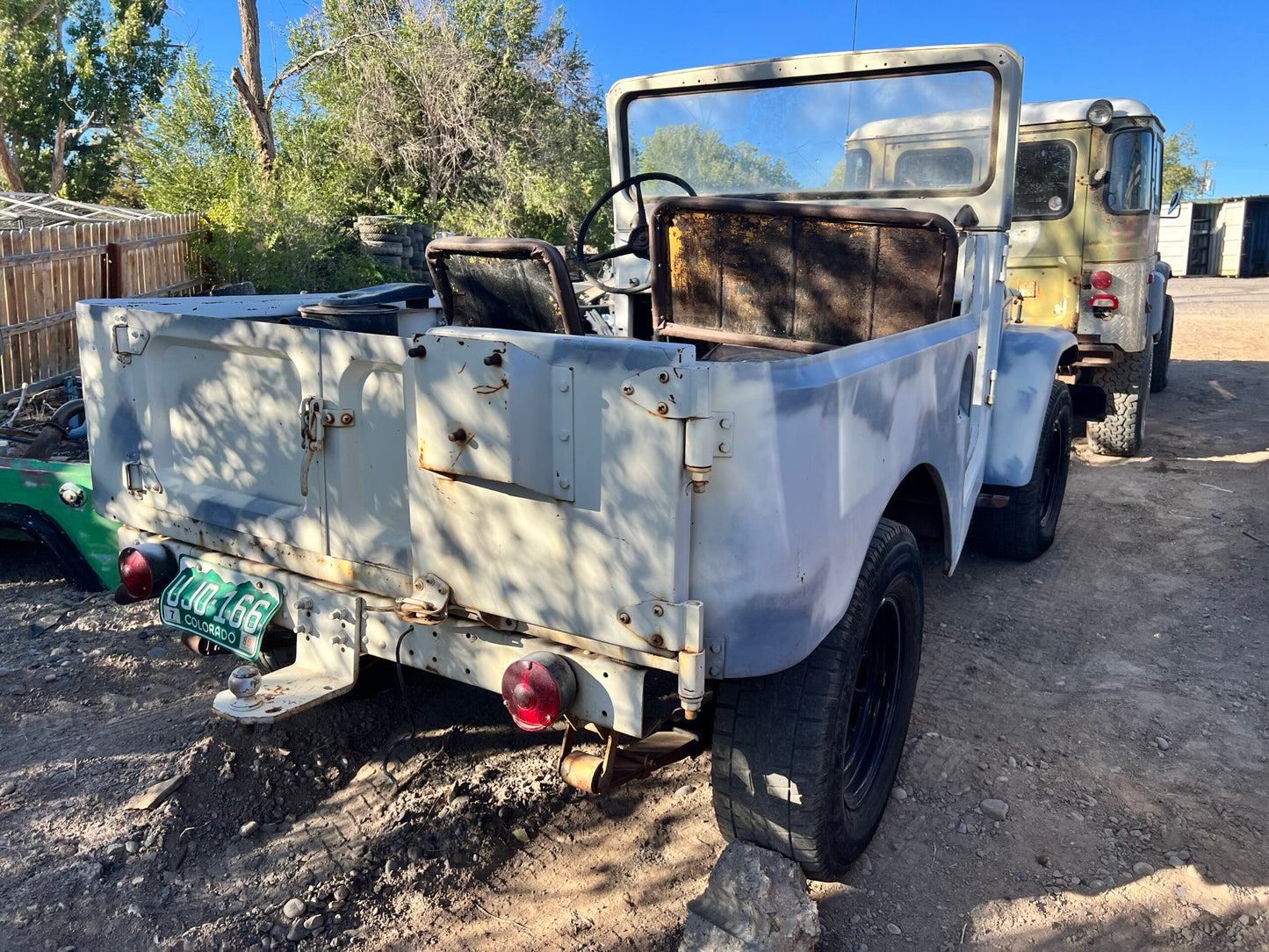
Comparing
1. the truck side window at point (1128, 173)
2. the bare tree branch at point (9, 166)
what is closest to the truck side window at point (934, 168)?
the truck side window at point (1128, 173)

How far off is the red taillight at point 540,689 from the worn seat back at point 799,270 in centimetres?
144

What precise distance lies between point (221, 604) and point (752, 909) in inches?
62.7

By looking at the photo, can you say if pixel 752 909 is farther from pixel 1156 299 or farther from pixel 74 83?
pixel 74 83

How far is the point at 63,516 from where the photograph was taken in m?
4.05

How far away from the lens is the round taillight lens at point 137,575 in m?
2.78

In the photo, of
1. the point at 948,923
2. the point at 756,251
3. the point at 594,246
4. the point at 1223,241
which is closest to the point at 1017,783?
the point at 948,923

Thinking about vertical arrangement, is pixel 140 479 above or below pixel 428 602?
above

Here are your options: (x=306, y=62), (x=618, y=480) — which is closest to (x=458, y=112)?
(x=306, y=62)

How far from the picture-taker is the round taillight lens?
9.11 ft

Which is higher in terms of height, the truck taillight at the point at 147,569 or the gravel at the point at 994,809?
the truck taillight at the point at 147,569

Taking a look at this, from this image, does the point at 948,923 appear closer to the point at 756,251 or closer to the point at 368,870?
the point at 368,870

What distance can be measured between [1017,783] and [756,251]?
1857 mm

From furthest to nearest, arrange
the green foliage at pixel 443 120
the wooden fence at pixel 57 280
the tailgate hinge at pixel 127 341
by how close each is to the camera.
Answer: the green foliage at pixel 443 120
the wooden fence at pixel 57 280
the tailgate hinge at pixel 127 341

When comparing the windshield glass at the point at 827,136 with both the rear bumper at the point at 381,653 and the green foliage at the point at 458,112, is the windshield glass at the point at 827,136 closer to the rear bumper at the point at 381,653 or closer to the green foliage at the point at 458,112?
the rear bumper at the point at 381,653
